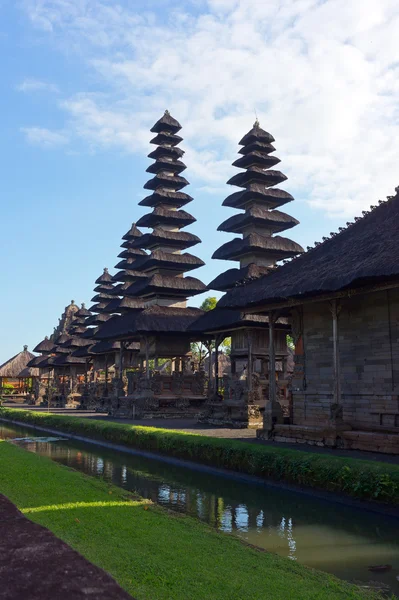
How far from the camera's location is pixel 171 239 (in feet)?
114

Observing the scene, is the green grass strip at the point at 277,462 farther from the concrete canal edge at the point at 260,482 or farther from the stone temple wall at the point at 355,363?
the stone temple wall at the point at 355,363

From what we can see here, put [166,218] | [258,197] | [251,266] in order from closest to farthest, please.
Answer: [251,266]
[258,197]
[166,218]

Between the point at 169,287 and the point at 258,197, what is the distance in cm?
757

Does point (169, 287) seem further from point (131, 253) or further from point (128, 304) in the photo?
point (131, 253)

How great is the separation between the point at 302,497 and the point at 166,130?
3299 cm

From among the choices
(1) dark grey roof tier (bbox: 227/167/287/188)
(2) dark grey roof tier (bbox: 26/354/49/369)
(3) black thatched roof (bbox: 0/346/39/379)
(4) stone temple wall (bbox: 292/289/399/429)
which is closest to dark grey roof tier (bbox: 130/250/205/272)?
(1) dark grey roof tier (bbox: 227/167/287/188)

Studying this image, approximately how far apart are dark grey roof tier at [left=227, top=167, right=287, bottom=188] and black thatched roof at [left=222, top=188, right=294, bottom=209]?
38cm

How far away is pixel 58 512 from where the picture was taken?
7.85 m

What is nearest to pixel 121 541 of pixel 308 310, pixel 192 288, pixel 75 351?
pixel 308 310

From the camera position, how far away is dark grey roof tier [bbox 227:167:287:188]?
3073 cm

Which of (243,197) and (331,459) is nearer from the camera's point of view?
(331,459)

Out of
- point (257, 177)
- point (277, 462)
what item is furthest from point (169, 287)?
point (277, 462)

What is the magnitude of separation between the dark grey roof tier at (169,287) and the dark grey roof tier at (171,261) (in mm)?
785

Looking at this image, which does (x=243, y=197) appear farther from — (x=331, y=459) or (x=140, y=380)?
(x=331, y=459)
